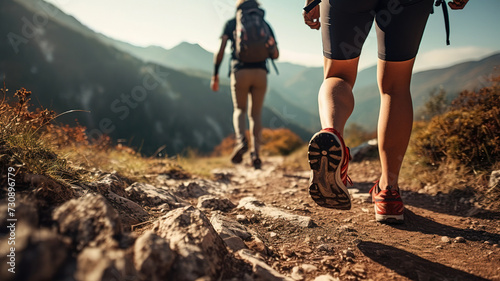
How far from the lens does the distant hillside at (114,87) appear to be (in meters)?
55.1

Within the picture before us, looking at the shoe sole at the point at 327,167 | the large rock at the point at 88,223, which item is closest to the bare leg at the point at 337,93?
the shoe sole at the point at 327,167

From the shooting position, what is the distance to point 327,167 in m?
1.39

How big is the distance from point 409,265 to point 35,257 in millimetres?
1365

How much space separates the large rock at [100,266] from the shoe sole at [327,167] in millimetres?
1000

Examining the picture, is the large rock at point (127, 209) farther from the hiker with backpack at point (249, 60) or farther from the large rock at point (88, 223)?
the hiker with backpack at point (249, 60)

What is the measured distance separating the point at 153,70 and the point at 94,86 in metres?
16.2

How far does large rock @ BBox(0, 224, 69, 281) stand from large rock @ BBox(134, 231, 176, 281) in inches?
6.9

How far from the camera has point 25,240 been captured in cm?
61

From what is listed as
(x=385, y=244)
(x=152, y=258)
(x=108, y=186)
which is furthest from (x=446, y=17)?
(x=108, y=186)

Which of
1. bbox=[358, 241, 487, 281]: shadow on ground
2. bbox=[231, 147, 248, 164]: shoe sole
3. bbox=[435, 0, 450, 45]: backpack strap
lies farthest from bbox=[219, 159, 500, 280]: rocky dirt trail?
bbox=[231, 147, 248, 164]: shoe sole

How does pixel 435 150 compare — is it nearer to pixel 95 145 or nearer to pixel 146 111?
pixel 95 145

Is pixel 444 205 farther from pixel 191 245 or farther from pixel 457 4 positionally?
pixel 191 245

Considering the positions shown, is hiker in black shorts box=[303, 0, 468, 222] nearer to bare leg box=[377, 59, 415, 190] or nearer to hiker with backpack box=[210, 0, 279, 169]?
bare leg box=[377, 59, 415, 190]

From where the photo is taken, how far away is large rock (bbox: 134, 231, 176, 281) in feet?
2.35
